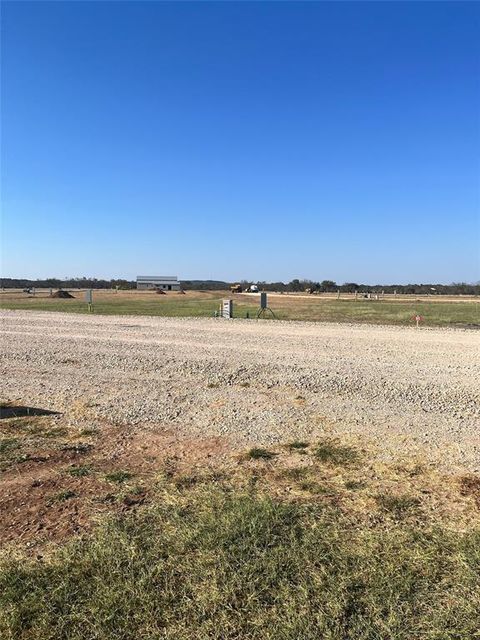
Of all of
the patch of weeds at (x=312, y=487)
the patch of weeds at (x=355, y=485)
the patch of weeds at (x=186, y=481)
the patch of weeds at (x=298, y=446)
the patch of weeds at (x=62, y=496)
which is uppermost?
the patch of weeds at (x=298, y=446)

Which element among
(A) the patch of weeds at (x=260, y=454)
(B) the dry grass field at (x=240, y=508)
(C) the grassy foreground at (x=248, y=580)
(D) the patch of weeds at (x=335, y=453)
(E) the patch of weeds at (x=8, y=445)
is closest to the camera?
(C) the grassy foreground at (x=248, y=580)

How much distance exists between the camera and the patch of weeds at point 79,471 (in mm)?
4730

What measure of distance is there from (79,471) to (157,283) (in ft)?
451

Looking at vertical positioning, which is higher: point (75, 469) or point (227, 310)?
point (227, 310)

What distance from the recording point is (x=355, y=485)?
4516 millimetres

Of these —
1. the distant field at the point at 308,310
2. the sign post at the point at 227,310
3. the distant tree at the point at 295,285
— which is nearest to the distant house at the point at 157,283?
the distant tree at the point at 295,285

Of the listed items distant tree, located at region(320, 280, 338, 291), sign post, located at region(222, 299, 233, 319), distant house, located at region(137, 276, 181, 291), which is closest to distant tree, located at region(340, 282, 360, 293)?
distant tree, located at region(320, 280, 338, 291)

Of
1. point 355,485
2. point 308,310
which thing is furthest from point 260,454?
point 308,310

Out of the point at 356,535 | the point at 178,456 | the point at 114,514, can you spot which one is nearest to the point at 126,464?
the point at 178,456

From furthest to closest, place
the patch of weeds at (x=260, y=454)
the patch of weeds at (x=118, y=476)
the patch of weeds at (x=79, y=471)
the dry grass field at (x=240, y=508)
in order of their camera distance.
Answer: the patch of weeds at (x=260, y=454) → the patch of weeds at (x=79, y=471) → the patch of weeds at (x=118, y=476) → the dry grass field at (x=240, y=508)

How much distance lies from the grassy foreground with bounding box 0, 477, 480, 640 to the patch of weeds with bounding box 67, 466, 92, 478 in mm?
1023

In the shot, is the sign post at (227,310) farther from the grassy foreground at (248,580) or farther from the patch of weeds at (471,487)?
the grassy foreground at (248,580)

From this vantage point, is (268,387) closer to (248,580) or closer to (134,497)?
(134,497)

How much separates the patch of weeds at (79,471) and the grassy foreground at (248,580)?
3.36 ft
